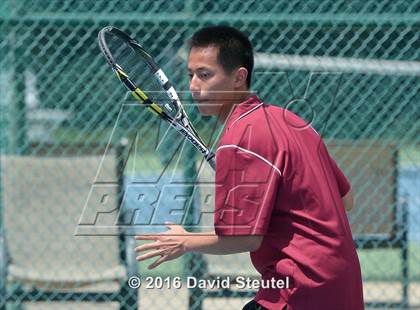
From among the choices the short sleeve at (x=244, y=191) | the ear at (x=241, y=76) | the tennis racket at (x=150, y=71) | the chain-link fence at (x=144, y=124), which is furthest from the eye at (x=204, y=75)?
the chain-link fence at (x=144, y=124)

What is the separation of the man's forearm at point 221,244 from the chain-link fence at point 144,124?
217 cm

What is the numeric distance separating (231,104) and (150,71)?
110 centimetres

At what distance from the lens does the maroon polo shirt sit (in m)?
2.71

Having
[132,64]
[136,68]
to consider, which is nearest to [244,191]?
[132,64]

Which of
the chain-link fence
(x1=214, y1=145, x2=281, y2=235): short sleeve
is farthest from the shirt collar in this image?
the chain-link fence

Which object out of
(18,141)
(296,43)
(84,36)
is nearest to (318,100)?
(296,43)

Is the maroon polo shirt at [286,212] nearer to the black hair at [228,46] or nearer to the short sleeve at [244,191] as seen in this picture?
the short sleeve at [244,191]

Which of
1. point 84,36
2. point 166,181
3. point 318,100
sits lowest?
point 166,181

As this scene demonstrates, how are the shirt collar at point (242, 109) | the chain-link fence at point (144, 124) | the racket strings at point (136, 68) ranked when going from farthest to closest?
the chain-link fence at point (144, 124)
the racket strings at point (136, 68)
the shirt collar at point (242, 109)

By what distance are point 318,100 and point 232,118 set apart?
232cm

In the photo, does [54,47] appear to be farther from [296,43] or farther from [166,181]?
[296,43]

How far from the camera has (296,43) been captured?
4.96m

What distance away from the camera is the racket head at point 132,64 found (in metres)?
3.48

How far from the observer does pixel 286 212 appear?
2.79m
